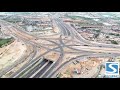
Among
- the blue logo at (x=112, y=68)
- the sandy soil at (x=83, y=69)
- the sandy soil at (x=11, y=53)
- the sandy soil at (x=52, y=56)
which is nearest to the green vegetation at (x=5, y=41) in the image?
the sandy soil at (x=11, y=53)

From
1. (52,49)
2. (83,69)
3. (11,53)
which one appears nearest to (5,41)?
(11,53)

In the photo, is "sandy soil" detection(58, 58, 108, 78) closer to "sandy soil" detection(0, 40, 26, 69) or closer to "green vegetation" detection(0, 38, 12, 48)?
"sandy soil" detection(0, 40, 26, 69)

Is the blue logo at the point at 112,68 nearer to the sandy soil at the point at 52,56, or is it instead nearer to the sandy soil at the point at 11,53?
the sandy soil at the point at 52,56

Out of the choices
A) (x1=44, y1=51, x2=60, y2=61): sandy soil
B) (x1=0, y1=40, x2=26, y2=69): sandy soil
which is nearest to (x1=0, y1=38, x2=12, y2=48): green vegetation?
(x1=0, y1=40, x2=26, y2=69): sandy soil
